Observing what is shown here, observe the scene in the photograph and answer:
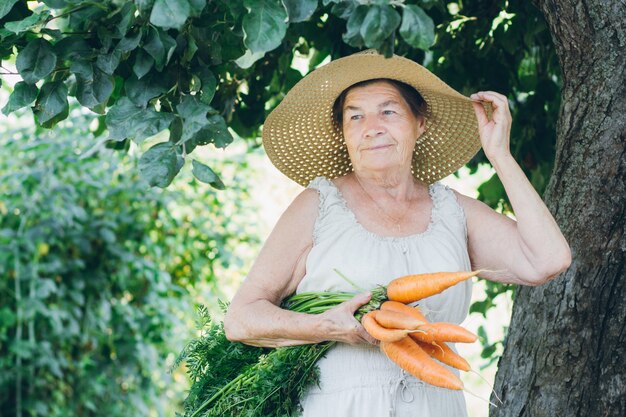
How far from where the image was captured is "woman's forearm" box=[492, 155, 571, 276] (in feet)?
7.80

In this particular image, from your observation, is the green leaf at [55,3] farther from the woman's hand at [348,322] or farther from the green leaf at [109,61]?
the woman's hand at [348,322]

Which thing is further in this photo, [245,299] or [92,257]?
[92,257]

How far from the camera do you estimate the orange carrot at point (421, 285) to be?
7.19ft

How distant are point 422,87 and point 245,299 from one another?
76 cm

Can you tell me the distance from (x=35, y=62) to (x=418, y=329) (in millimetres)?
1047

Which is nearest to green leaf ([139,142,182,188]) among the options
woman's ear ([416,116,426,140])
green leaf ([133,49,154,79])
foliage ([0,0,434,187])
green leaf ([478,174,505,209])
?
foliage ([0,0,434,187])

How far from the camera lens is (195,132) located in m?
2.10

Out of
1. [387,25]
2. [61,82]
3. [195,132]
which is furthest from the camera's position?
[61,82]

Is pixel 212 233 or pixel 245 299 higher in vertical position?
pixel 245 299

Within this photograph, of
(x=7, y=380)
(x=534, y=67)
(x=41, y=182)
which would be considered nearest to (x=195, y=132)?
(x=534, y=67)

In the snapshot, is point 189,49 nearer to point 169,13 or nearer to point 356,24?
point 169,13

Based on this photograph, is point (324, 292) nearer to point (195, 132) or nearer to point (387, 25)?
point (195, 132)

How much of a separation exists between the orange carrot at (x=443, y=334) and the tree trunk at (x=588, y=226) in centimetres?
63

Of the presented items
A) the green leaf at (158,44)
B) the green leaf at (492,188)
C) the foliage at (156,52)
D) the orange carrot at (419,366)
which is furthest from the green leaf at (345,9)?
the green leaf at (492,188)
